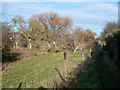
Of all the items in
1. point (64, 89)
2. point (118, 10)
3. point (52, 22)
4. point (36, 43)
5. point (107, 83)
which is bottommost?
point (64, 89)

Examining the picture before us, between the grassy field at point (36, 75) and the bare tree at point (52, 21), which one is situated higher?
the bare tree at point (52, 21)

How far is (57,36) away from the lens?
16375mm

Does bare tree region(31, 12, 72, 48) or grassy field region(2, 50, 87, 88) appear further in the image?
bare tree region(31, 12, 72, 48)

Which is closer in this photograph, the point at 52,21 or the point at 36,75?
the point at 36,75

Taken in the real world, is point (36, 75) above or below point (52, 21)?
below

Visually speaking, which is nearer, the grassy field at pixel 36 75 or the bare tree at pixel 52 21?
the grassy field at pixel 36 75

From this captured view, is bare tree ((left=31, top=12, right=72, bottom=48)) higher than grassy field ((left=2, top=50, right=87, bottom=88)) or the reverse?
higher

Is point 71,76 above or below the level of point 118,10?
below

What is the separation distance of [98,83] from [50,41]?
13.4m

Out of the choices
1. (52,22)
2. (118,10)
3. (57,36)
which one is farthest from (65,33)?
(118,10)

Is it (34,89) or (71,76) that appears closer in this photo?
(34,89)

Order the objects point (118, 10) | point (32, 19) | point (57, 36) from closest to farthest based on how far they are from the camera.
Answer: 1. point (118, 10)
2. point (57, 36)
3. point (32, 19)

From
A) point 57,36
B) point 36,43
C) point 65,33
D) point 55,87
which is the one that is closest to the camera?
point 55,87

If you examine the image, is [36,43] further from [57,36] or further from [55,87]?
[55,87]
